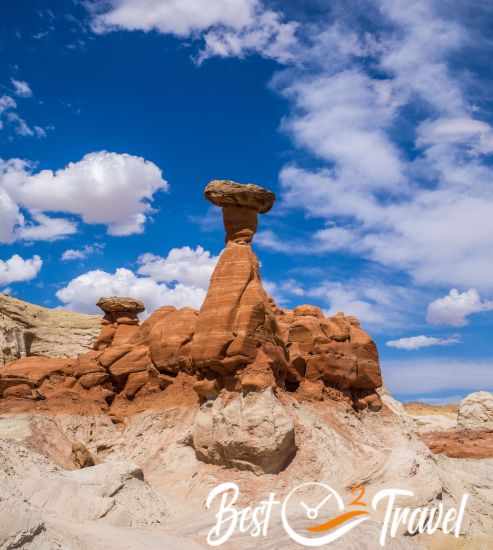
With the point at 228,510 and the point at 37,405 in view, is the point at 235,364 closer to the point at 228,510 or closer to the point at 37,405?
the point at 228,510

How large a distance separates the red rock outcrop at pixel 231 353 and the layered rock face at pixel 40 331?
27.7ft

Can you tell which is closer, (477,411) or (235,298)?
(235,298)

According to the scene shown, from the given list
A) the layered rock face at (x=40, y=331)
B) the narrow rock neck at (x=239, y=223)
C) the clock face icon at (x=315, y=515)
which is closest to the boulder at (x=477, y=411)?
the narrow rock neck at (x=239, y=223)

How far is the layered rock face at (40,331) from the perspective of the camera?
2886cm

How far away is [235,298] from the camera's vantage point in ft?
54.1

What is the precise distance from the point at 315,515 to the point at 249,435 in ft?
8.04

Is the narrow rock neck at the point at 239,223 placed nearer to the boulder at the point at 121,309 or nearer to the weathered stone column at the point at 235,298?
the weathered stone column at the point at 235,298

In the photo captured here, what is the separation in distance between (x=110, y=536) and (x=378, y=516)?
5.99 metres

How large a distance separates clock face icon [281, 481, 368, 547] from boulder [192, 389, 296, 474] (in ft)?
3.02

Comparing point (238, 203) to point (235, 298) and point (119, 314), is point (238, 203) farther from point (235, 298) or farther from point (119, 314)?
point (119, 314)

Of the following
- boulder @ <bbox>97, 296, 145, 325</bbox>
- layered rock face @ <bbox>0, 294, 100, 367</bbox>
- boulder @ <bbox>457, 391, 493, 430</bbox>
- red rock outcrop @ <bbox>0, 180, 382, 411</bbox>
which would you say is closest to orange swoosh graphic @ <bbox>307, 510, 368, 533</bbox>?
red rock outcrop @ <bbox>0, 180, 382, 411</bbox>

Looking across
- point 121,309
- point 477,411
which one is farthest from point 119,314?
point 477,411

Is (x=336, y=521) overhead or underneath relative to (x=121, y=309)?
underneath

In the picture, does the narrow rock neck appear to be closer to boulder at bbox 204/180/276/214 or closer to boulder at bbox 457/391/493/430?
boulder at bbox 204/180/276/214
